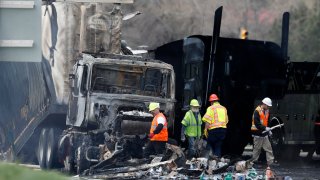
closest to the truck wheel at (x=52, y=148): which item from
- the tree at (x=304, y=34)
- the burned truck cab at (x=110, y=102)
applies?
the burned truck cab at (x=110, y=102)

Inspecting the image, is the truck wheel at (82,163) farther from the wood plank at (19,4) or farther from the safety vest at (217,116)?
the wood plank at (19,4)

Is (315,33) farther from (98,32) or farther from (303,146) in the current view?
(98,32)

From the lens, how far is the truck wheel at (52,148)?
1975cm

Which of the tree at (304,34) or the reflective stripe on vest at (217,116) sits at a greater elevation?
the tree at (304,34)

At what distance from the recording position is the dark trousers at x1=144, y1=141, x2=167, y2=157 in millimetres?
17266

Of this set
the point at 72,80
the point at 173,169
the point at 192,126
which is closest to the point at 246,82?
the point at 192,126

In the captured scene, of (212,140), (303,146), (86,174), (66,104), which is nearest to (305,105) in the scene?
(303,146)

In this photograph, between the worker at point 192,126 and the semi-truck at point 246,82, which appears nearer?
the worker at point 192,126

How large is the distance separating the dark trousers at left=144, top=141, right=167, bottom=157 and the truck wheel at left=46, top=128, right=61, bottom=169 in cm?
306

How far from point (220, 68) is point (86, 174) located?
791cm

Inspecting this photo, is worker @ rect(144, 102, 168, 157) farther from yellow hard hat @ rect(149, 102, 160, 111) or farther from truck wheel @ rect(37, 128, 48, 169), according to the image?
truck wheel @ rect(37, 128, 48, 169)

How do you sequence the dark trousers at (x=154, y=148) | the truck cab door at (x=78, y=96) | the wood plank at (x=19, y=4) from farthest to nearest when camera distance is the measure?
the truck cab door at (x=78, y=96), the dark trousers at (x=154, y=148), the wood plank at (x=19, y=4)

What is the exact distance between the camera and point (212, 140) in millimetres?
19469

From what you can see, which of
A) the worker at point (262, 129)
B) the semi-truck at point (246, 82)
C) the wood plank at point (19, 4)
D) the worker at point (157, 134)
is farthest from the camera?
the semi-truck at point (246, 82)
